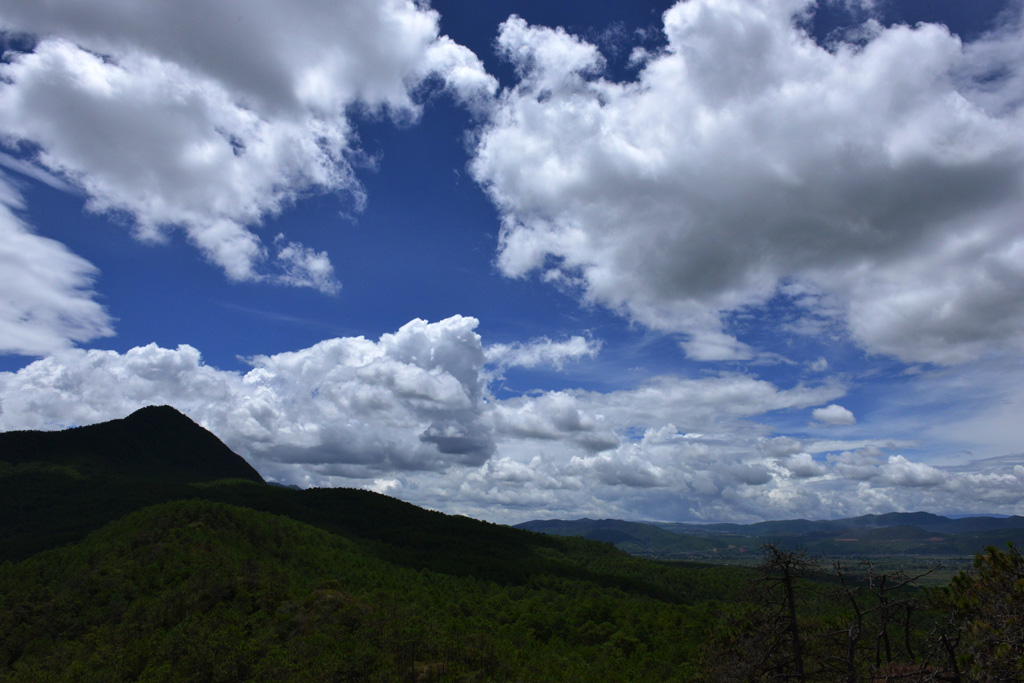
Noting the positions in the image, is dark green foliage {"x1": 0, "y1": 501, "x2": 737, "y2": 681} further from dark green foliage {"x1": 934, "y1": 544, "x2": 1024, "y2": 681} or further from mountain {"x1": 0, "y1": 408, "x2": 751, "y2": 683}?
dark green foliage {"x1": 934, "y1": 544, "x2": 1024, "y2": 681}

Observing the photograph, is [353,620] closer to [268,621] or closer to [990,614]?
[268,621]

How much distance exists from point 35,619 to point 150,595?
1935cm

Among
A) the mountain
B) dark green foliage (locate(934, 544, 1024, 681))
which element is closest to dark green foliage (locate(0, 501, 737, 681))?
the mountain

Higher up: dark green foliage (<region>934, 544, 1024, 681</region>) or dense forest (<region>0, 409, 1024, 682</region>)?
dark green foliage (<region>934, 544, 1024, 681</region>)

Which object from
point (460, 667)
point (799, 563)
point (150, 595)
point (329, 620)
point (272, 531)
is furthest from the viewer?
point (272, 531)

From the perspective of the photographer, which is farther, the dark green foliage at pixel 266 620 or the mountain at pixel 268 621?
the dark green foliage at pixel 266 620

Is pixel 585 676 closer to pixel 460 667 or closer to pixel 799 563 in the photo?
pixel 460 667

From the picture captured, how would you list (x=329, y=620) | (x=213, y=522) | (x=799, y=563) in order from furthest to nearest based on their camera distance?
(x=213, y=522) → (x=329, y=620) → (x=799, y=563)

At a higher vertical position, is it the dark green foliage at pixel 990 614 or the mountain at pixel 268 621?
the dark green foliage at pixel 990 614

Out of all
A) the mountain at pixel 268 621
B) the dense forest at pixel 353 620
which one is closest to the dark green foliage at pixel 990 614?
the dense forest at pixel 353 620

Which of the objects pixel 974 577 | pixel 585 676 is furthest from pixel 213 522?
pixel 974 577

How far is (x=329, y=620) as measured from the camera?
101062 mm

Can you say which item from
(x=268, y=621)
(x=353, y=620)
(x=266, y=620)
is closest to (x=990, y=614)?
(x=353, y=620)

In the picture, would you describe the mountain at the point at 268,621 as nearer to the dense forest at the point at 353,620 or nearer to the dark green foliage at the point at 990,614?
the dense forest at the point at 353,620
